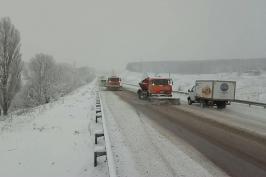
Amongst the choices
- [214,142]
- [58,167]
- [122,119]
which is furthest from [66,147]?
[122,119]

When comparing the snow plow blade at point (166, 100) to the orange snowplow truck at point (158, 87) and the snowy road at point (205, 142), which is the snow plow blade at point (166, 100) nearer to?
the orange snowplow truck at point (158, 87)

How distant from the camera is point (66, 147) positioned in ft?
31.8

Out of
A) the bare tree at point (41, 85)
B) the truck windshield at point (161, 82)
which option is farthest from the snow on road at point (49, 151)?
the bare tree at point (41, 85)

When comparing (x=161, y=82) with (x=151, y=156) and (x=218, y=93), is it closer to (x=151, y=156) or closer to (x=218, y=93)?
(x=218, y=93)

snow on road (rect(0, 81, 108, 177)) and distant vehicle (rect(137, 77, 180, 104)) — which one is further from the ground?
distant vehicle (rect(137, 77, 180, 104))

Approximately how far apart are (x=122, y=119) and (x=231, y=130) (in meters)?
5.50

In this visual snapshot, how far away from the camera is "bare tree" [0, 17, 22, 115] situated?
34.4m

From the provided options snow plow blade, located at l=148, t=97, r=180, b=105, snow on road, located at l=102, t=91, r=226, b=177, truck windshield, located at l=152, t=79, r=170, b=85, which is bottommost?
snow on road, located at l=102, t=91, r=226, b=177

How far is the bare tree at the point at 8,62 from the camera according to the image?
34438 millimetres

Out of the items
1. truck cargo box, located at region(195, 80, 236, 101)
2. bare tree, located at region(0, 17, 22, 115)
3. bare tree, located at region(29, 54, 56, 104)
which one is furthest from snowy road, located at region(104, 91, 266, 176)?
bare tree, located at region(29, 54, 56, 104)

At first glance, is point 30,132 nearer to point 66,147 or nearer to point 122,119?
point 66,147

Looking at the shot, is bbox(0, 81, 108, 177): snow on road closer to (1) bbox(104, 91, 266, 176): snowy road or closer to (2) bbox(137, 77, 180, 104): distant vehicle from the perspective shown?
(1) bbox(104, 91, 266, 176): snowy road

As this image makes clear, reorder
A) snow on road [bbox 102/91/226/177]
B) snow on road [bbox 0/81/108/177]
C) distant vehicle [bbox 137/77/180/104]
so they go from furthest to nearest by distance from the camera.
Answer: distant vehicle [bbox 137/77/180/104] < snow on road [bbox 0/81/108/177] < snow on road [bbox 102/91/226/177]

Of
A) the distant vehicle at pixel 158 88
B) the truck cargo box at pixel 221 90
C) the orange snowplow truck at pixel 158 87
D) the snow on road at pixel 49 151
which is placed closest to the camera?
the snow on road at pixel 49 151
